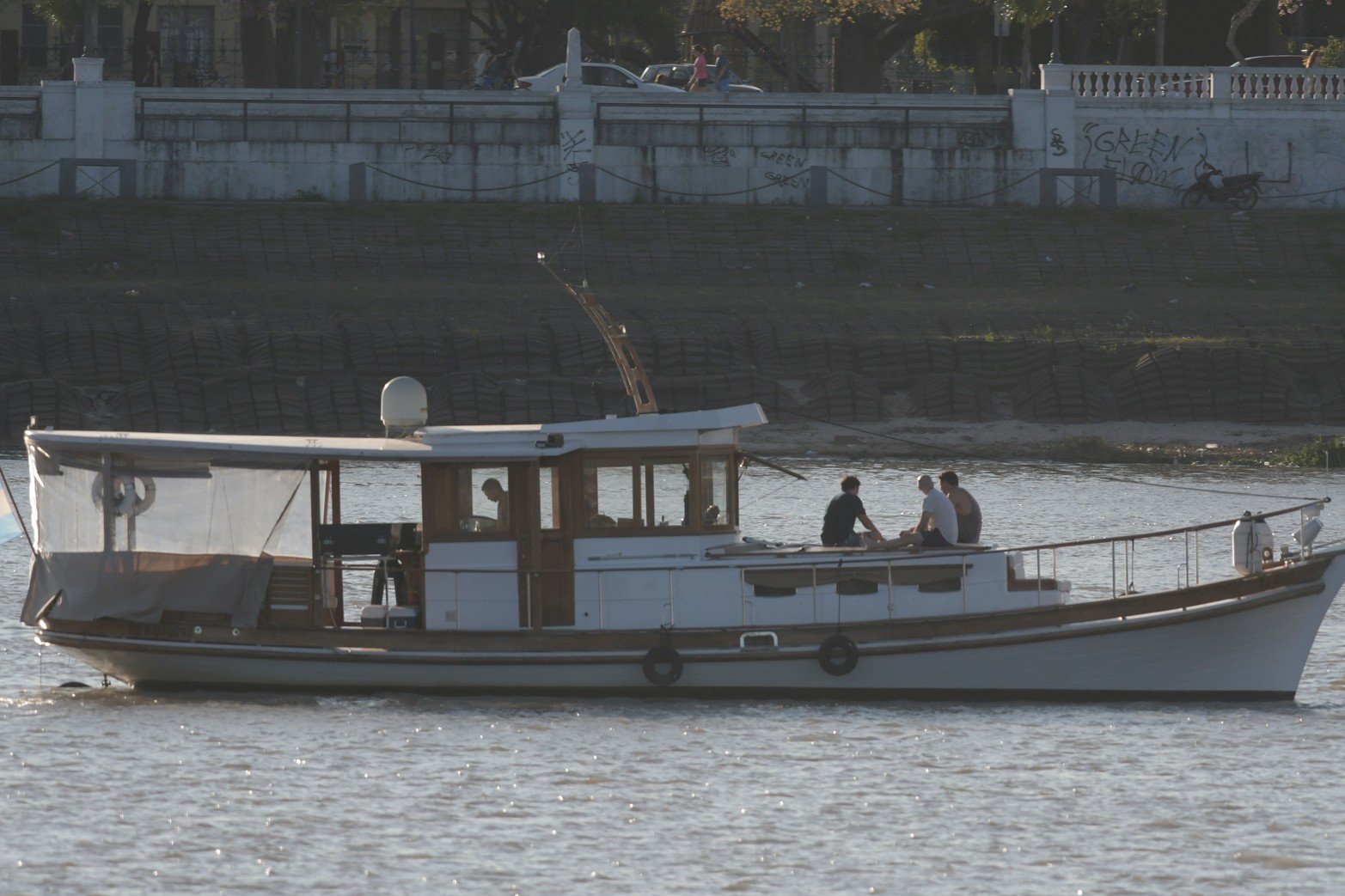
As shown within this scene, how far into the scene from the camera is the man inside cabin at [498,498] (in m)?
16.9

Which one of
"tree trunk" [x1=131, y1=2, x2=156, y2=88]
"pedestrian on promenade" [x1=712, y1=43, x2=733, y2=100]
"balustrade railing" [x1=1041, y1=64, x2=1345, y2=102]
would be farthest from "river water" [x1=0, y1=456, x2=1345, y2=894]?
"tree trunk" [x1=131, y1=2, x2=156, y2=88]

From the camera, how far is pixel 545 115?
40094 mm

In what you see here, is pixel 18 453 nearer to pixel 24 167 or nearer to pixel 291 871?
pixel 24 167

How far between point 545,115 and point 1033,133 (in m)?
9.39

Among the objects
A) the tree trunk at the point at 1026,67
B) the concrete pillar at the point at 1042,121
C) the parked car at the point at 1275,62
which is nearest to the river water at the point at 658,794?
the concrete pillar at the point at 1042,121

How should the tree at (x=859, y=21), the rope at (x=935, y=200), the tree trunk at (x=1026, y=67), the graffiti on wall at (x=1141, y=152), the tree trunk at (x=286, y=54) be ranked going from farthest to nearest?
the tree trunk at (x=1026, y=67) < the tree trunk at (x=286, y=54) < the tree at (x=859, y=21) < the graffiti on wall at (x=1141, y=152) < the rope at (x=935, y=200)

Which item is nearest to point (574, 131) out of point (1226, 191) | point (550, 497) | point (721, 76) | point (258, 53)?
point (721, 76)

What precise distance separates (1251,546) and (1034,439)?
49.2 feet

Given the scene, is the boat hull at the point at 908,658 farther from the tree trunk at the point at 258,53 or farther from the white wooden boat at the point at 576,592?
the tree trunk at the point at 258,53

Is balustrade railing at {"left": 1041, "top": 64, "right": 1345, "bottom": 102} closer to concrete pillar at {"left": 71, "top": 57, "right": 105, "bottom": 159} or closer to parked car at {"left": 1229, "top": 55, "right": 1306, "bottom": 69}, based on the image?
parked car at {"left": 1229, "top": 55, "right": 1306, "bottom": 69}

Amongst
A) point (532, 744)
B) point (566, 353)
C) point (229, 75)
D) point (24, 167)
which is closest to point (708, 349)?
point (566, 353)

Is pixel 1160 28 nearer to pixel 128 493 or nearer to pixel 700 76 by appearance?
pixel 700 76

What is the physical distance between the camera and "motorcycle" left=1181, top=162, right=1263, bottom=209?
4122cm

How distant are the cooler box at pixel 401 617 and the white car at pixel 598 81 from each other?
24655mm
